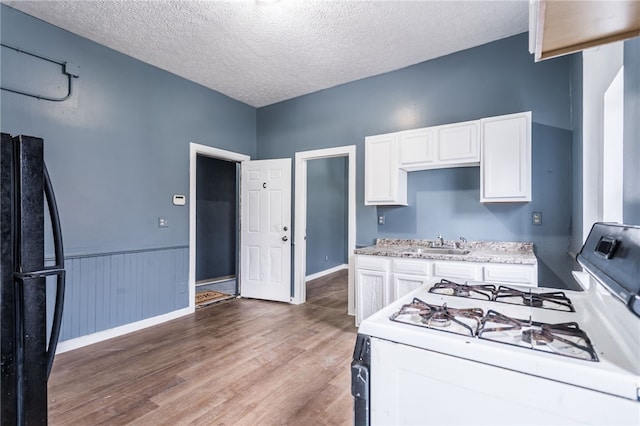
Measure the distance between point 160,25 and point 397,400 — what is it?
3.41 meters

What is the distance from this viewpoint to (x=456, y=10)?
2.62m

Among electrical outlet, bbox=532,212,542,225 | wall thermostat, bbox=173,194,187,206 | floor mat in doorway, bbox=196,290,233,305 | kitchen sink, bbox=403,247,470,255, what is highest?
wall thermostat, bbox=173,194,187,206

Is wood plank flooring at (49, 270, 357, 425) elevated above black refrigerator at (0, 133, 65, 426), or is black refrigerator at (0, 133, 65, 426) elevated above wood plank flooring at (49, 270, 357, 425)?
black refrigerator at (0, 133, 65, 426)

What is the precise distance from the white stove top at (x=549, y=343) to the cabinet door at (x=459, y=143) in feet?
6.58

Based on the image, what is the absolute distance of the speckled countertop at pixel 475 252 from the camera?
2.57 m

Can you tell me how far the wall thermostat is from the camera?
3771 mm

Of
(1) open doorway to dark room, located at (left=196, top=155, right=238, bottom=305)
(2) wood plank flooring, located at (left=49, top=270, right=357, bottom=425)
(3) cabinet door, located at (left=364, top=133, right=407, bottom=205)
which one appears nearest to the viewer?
(2) wood plank flooring, located at (left=49, top=270, right=357, bottom=425)

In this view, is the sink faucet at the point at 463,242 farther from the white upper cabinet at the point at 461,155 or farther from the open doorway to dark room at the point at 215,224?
the open doorway to dark room at the point at 215,224

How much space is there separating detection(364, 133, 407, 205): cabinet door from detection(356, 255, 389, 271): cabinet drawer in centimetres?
67

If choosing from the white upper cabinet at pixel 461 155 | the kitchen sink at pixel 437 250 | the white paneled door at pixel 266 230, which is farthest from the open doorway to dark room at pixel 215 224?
the kitchen sink at pixel 437 250

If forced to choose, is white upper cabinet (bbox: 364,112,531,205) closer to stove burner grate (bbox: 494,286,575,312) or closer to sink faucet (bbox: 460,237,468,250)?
sink faucet (bbox: 460,237,468,250)

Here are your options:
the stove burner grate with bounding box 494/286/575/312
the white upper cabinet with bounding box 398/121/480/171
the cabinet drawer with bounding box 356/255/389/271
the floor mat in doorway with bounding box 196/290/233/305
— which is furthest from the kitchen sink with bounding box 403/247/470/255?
the floor mat in doorway with bounding box 196/290/233/305

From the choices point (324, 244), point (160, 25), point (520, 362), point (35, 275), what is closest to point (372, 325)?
point (520, 362)

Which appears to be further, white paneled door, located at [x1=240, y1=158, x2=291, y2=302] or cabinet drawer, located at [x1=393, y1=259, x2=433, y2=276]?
white paneled door, located at [x1=240, y1=158, x2=291, y2=302]
